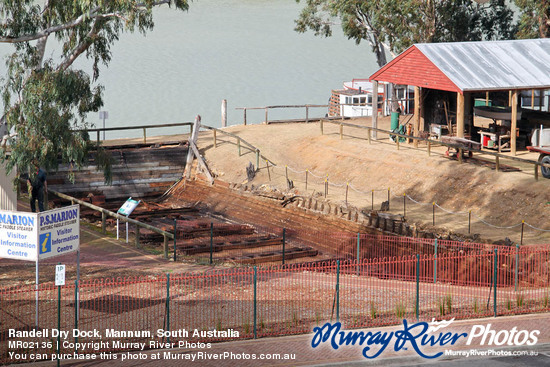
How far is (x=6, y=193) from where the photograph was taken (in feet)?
103

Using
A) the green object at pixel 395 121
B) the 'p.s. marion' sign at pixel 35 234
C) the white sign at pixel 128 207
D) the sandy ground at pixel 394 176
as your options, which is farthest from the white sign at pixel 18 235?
the green object at pixel 395 121

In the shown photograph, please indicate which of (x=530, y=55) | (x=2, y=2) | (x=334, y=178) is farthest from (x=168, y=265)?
(x=530, y=55)

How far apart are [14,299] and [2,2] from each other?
1376 centimetres

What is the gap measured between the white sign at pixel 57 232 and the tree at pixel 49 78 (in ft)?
29.8

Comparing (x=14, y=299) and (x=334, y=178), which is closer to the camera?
(x=14, y=299)

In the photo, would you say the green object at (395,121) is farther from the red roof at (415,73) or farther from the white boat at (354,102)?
the white boat at (354,102)

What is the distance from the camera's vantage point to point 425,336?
19438 mm

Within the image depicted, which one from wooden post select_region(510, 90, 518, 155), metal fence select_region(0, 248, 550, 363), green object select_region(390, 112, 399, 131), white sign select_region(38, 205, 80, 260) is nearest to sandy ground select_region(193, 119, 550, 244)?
wooden post select_region(510, 90, 518, 155)

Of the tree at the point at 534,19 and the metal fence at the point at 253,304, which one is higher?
the tree at the point at 534,19

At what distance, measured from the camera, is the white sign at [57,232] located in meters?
20.8

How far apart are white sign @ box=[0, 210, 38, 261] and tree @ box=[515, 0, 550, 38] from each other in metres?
44.0

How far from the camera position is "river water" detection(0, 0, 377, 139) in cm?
8181

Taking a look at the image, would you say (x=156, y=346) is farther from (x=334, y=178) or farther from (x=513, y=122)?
(x=513, y=122)

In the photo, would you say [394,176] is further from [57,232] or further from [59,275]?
[59,275]
